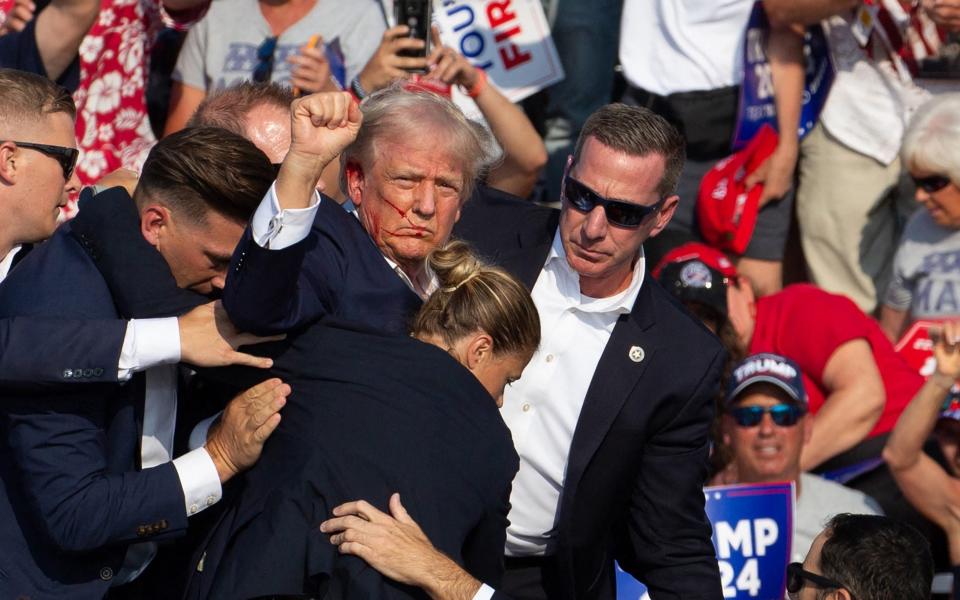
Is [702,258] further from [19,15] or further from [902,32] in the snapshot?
[19,15]

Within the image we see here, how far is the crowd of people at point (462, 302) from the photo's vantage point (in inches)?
133

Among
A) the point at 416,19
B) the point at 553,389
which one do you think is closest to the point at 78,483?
the point at 553,389

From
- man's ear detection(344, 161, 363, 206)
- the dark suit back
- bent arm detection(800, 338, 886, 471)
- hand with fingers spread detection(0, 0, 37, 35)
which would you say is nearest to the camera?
the dark suit back

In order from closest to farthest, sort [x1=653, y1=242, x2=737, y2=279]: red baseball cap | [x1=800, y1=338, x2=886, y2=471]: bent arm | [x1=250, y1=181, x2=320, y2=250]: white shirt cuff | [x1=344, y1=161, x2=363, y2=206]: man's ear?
[x1=250, y1=181, x2=320, y2=250]: white shirt cuff
[x1=344, y1=161, x2=363, y2=206]: man's ear
[x1=800, y1=338, x2=886, y2=471]: bent arm
[x1=653, y1=242, x2=737, y2=279]: red baseball cap

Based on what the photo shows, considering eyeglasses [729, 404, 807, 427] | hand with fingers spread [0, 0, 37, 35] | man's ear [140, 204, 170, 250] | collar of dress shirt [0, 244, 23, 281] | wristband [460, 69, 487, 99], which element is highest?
man's ear [140, 204, 170, 250]

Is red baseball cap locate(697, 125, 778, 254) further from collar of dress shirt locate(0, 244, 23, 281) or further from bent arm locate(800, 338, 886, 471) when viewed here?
collar of dress shirt locate(0, 244, 23, 281)

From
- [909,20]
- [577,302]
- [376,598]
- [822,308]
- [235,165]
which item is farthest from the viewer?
[909,20]

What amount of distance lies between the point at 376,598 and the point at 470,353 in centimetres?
61

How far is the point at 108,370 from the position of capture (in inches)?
133

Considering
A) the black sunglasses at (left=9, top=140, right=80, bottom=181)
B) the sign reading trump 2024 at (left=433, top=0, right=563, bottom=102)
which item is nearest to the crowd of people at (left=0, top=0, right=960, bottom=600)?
the black sunglasses at (left=9, top=140, right=80, bottom=181)

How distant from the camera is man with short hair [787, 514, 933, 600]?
4.15 m

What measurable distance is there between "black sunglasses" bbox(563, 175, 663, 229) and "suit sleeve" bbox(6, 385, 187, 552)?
1406 mm

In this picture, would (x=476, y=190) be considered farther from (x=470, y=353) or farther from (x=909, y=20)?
(x=909, y=20)

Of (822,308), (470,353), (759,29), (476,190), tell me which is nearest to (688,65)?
(759,29)
